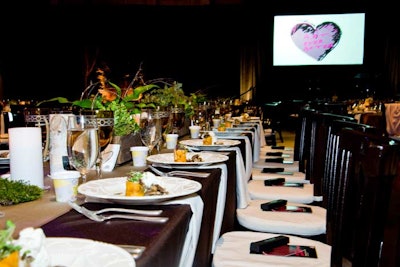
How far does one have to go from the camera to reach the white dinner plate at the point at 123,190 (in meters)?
0.91

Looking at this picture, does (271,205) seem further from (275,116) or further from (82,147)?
(275,116)

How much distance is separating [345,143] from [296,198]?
4.67 feet

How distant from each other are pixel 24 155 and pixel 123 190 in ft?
0.93

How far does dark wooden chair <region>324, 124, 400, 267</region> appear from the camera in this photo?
82 cm

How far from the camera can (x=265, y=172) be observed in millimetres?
3211

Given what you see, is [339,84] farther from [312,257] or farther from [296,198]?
[312,257]

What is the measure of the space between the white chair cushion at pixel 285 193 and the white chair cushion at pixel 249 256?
0.70 metres

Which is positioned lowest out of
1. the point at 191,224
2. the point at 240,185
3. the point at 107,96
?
the point at 240,185

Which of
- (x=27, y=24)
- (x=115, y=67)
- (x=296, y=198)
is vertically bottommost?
(x=296, y=198)

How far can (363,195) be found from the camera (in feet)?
3.03

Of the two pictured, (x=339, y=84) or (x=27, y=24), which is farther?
(x=339, y=84)

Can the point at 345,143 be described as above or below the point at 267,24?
below

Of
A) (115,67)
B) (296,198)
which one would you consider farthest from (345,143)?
(115,67)

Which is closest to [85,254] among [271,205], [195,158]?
[195,158]
